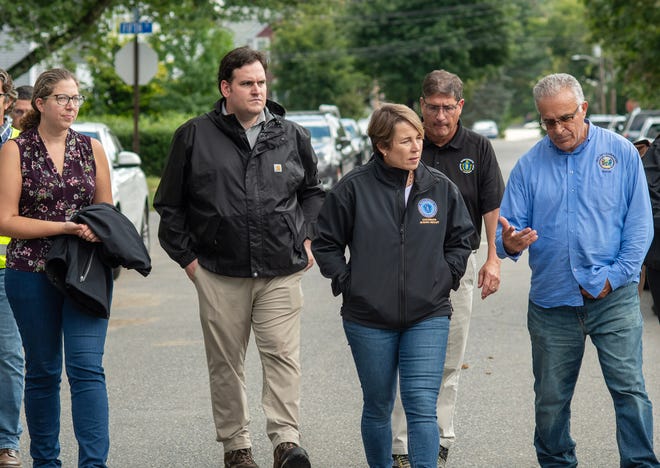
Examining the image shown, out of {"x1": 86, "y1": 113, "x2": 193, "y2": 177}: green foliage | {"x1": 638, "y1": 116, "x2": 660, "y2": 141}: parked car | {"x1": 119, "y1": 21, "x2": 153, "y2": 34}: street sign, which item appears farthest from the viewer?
{"x1": 86, "y1": 113, "x2": 193, "y2": 177}: green foliage

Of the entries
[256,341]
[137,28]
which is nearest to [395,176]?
[256,341]

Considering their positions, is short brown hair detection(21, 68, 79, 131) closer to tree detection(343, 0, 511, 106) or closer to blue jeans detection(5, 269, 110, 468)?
blue jeans detection(5, 269, 110, 468)

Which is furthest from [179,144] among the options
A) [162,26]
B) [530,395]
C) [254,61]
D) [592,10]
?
[592,10]

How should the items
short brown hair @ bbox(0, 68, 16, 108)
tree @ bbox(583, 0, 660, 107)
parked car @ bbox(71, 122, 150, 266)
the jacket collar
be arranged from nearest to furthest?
the jacket collar, short brown hair @ bbox(0, 68, 16, 108), parked car @ bbox(71, 122, 150, 266), tree @ bbox(583, 0, 660, 107)

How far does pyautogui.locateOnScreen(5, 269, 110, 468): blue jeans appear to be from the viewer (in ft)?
17.2

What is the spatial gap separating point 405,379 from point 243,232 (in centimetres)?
120

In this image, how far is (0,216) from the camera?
5.30 meters

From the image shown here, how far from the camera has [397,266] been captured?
496 cm

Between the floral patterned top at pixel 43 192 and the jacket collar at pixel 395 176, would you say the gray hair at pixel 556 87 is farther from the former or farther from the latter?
the floral patterned top at pixel 43 192

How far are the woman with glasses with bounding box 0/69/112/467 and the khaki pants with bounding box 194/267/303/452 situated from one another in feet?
2.41

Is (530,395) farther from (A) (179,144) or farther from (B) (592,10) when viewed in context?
(B) (592,10)

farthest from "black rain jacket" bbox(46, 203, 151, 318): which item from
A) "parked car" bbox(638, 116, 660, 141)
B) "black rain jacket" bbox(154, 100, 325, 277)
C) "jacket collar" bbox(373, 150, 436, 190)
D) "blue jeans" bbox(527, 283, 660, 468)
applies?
"parked car" bbox(638, 116, 660, 141)

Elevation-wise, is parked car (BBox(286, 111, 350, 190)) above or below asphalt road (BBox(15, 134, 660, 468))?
below

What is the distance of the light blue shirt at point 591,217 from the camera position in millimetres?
5121
